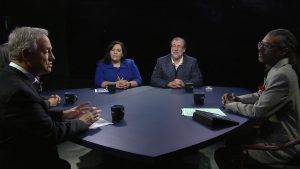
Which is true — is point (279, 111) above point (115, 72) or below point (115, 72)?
below

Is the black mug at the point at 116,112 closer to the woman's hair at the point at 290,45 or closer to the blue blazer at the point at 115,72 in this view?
the woman's hair at the point at 290,45

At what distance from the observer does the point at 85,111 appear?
223 centimetres

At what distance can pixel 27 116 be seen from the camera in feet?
5.27

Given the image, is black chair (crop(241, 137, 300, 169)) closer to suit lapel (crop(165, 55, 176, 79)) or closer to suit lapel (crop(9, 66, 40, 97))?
suit lapel (crop(9, 66, 40, 97))

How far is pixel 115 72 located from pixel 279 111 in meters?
2.31

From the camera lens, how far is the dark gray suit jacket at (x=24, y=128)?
1601mm

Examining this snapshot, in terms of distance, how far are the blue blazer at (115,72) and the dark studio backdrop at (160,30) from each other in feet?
3.83

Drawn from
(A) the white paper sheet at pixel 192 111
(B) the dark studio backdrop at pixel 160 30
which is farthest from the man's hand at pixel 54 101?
(B) the dark studio backdrop at pixel 160 30

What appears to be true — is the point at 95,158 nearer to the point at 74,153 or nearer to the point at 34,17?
the point at 74,153

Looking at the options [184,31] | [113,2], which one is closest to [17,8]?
[113,2]

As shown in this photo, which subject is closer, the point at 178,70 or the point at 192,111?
the point at 192,111

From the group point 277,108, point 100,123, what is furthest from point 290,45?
point 100,123

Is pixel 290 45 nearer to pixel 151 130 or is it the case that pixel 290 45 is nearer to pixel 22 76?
pixel 151 130

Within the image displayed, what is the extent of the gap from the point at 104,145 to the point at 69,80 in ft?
13.5
